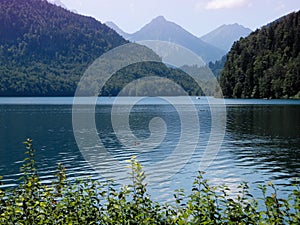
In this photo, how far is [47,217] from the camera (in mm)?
10234

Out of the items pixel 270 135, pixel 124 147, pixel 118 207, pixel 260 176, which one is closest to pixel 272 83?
pixel 270 135

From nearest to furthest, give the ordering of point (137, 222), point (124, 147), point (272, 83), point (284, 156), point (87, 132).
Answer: point (137, 222), point (284, 156), point (124, 147), point (87, 132), point (272, 83)

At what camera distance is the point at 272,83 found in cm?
18850

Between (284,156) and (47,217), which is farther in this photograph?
(284,156)

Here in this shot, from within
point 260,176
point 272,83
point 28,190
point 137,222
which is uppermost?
point 272,83

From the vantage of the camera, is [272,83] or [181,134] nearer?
[181,134]

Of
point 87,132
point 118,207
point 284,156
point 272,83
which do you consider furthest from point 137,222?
point 272,83

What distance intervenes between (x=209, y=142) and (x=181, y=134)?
991 cm

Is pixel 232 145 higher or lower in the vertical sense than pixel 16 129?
lower

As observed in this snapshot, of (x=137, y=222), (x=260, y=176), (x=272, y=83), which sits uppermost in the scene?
(x=272, y=83)

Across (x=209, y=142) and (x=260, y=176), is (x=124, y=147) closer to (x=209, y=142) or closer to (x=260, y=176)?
(x=209, y=142)

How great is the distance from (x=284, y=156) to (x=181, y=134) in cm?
2272

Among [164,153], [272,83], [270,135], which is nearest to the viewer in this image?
[164,153]

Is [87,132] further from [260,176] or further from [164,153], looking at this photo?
[260,176]
